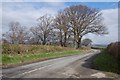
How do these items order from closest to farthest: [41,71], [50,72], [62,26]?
[50,72] < [41,71] < [62,26]

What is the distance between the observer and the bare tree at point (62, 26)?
62.8 m

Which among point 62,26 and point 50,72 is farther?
point 62,26

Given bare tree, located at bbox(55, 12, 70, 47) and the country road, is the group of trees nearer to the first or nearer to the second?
bare tree, located at bbox(55, 12, 70, 47)

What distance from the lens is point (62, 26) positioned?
62.3 m

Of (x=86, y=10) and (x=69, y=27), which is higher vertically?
(x=86, y=10)

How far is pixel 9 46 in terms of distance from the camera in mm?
27109

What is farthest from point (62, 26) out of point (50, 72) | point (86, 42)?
point (50, 72)

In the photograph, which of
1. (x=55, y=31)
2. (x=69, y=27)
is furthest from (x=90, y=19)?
(x=55, y=31)

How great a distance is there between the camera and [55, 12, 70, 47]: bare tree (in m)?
62.8

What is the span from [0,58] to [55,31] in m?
47.7

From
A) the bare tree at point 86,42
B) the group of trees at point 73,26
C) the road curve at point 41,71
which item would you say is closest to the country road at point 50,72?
the road curve at point 41,71

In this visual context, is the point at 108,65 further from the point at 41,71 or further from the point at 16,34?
the point at 16,34

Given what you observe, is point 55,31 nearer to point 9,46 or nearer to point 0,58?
point 9,46

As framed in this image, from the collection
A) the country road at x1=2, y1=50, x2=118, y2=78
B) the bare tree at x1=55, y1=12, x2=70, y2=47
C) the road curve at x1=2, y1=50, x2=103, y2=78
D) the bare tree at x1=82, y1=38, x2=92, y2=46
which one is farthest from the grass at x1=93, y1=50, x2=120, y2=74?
the bare tree at x1=82, y1=38, x2=92, y2=46
